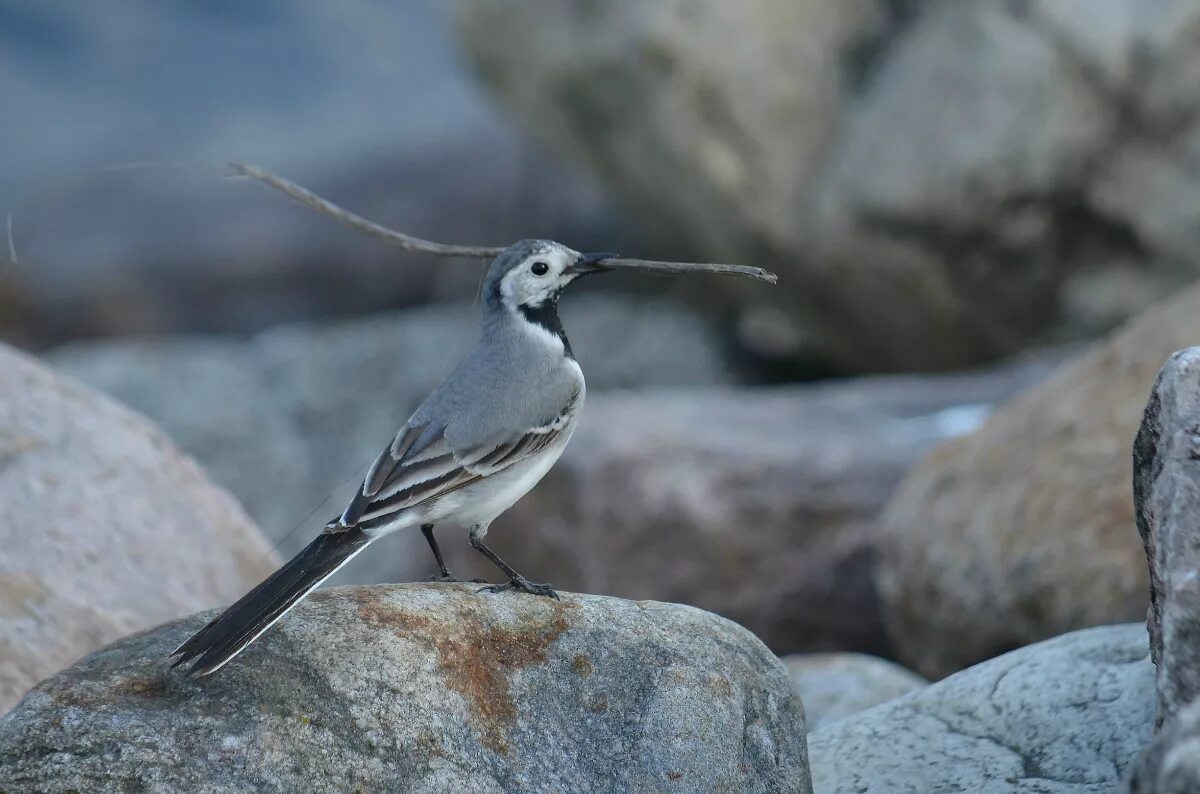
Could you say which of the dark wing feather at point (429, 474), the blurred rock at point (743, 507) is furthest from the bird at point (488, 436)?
the blurred rock at point (743, 507)

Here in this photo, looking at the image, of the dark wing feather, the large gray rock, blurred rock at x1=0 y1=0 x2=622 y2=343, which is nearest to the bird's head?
the dark wing feather

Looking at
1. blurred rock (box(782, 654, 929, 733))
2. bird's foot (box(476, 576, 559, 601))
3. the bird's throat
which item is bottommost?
blurred rock (box(782, 654, 929, 733))

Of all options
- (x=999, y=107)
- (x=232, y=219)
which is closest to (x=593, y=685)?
(x=999, y=107)

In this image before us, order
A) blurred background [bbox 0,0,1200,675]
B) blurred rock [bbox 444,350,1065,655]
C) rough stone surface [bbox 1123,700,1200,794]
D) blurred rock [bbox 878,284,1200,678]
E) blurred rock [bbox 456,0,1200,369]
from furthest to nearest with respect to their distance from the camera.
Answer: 1. blurred rock [bbox 456,0,1200,369]
2. blurred background [bbox 0,0,1200,675]
3. blurred rock [bbox 444,350,1065,655]
4. blurred rock [bbox 878,284,1200,678]
5. rough stone surface [bbox 1123,700,1200,794]

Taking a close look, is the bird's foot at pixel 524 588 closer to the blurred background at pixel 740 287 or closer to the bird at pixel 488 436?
the bird at pixel 488 436

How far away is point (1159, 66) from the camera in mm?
8688

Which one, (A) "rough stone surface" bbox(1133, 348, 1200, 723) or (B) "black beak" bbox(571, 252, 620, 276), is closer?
(A) "rough stone surface" bbox(1133, 348, 1200, 723)

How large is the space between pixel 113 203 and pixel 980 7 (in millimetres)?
10845

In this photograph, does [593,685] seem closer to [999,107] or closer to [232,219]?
[999,107]

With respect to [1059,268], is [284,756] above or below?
below

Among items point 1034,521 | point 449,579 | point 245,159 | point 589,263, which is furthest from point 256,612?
point 245,159

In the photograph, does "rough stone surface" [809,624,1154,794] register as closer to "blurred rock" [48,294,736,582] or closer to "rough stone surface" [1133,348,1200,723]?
"rough stone surface" [1133,348,1200,723]

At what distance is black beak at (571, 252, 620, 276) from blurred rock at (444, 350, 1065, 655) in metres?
3.03

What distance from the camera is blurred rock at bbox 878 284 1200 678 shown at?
5.85 m
